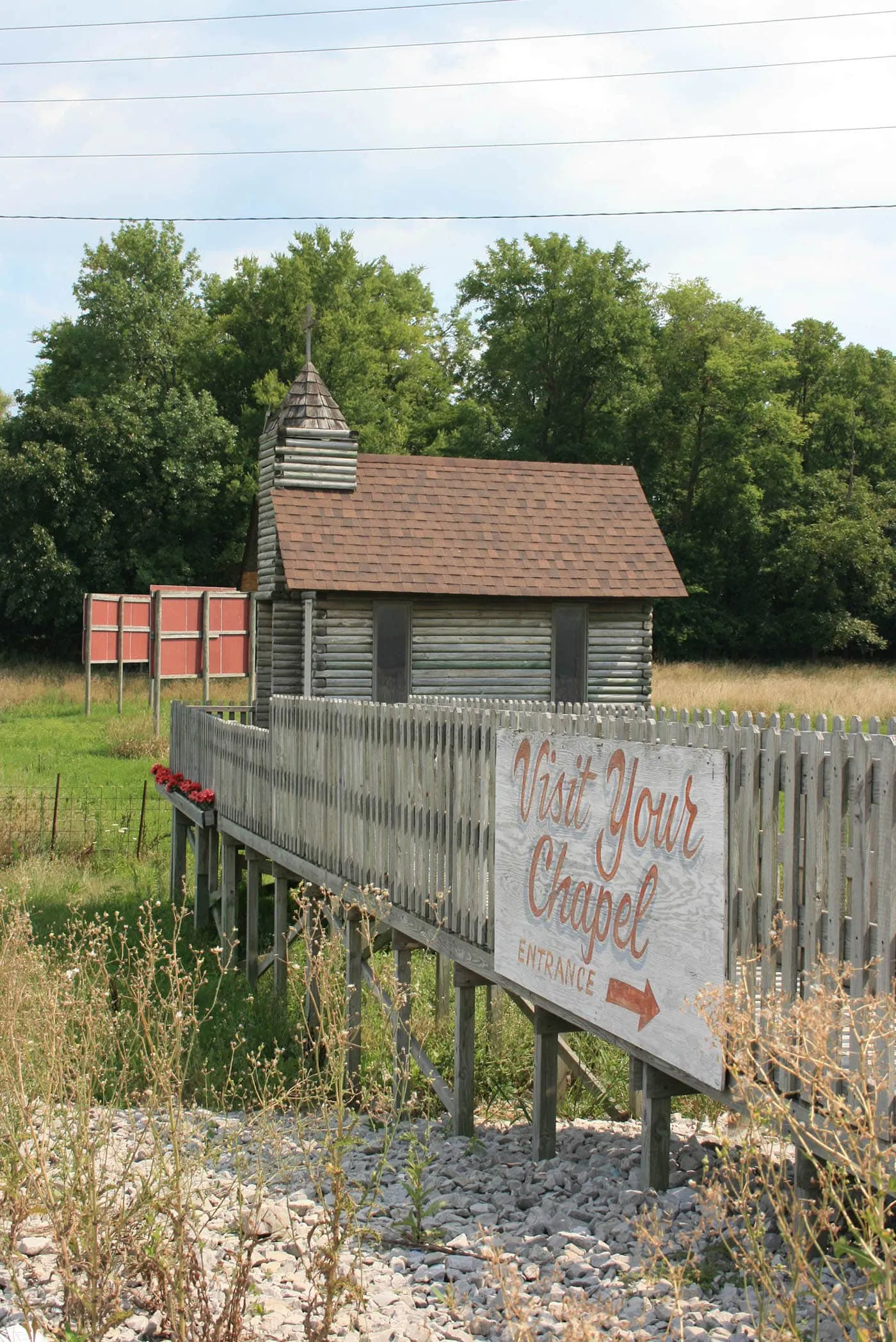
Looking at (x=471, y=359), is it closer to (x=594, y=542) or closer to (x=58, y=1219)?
(x=594, y=542)

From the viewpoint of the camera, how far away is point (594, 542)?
21.7 m

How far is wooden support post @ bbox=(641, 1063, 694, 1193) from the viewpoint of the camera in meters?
6.29

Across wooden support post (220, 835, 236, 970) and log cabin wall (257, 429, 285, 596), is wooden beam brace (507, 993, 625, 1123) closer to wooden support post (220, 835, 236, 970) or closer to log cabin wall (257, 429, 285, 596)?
wooden support post (220, 835, 236, 970)

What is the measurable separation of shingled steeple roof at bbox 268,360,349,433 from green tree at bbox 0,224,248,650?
2437cm

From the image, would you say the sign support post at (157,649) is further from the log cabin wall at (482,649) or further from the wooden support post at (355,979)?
the wooden support post at (355,979)

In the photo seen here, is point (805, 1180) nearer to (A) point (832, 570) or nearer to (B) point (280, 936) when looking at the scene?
(B) point (280, 936)

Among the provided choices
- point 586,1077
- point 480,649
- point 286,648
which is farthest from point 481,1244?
point 480,649

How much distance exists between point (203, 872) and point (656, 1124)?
38.1 feet

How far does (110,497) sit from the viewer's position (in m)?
45.5

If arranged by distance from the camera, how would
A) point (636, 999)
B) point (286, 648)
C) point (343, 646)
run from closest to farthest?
point (636, 999), point (343, 646), point (286, 648)

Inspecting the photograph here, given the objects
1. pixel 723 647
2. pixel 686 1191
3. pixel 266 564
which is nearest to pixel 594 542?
pixel 266 564

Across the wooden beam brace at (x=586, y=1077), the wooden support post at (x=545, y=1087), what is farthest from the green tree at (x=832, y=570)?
the wooden support post at (x=545, y=1087)

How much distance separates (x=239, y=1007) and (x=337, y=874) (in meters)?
2.63

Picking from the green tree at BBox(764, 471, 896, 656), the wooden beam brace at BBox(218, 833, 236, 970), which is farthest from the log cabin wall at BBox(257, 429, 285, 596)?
the green tree at BBox(764, 471, 896, 656)
